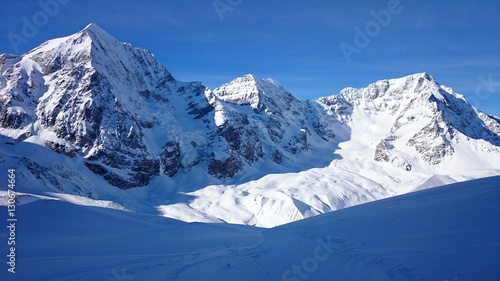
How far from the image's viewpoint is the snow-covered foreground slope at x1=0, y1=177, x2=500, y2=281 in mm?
7461

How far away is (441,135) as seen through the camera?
18375 cm

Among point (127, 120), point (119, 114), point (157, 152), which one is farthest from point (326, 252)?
point (157, 152)

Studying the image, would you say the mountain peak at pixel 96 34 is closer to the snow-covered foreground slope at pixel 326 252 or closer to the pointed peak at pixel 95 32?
the pointed peak at pixel 95 32

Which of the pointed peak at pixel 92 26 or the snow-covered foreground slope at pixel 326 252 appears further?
the pointed peak at pixel 92 26

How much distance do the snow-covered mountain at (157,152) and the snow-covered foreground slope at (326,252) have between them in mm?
38858

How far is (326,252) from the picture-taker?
34.1 feet

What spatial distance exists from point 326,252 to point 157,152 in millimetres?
114670

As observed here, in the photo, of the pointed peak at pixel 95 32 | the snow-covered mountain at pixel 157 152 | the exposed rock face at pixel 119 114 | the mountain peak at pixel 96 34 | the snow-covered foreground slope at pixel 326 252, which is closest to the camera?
the snow-covered foreground slope at pixel 326 252

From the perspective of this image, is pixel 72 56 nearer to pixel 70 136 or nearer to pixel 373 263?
pixel 70 136

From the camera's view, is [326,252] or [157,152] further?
[157,152]

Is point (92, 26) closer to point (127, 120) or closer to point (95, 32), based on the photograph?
point (95, 32)

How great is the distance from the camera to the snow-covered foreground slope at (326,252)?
746 centimetres

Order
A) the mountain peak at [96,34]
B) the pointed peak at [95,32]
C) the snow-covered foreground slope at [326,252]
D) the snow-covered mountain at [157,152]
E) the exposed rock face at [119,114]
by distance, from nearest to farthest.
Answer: the snow-covered foreground slope at [326,252] < the snow-covered mountain at [157,152] < the exposed rock face at [119,114] < the mountain peak at [96,34] < the pointed peak at [95,32]

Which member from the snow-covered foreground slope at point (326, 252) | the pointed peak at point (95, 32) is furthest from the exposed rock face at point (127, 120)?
the snow-covered foreground slope at point (326, 252)
